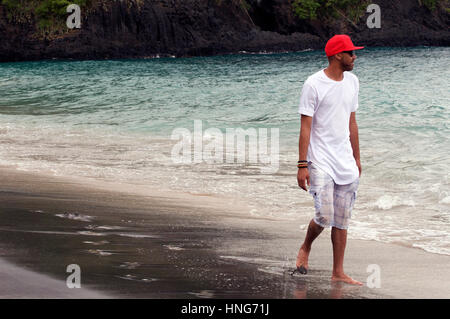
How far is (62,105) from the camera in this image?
1861 centimetres

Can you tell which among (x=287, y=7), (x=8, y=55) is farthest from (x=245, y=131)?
(x=287, y=7)

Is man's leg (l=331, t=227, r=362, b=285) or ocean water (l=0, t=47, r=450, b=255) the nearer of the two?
man's leg (l=331, t=227, r=362, b=285)

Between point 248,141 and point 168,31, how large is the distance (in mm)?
42264

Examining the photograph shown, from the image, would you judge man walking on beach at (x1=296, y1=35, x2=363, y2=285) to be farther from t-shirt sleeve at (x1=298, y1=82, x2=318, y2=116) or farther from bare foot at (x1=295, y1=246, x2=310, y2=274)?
bare foot at (x1=295, y1=246, x2=310, y2=274)

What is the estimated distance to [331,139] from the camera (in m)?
3.90

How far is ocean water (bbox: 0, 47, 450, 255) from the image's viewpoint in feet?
21.6

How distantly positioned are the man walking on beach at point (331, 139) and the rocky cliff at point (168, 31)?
47262 mm
